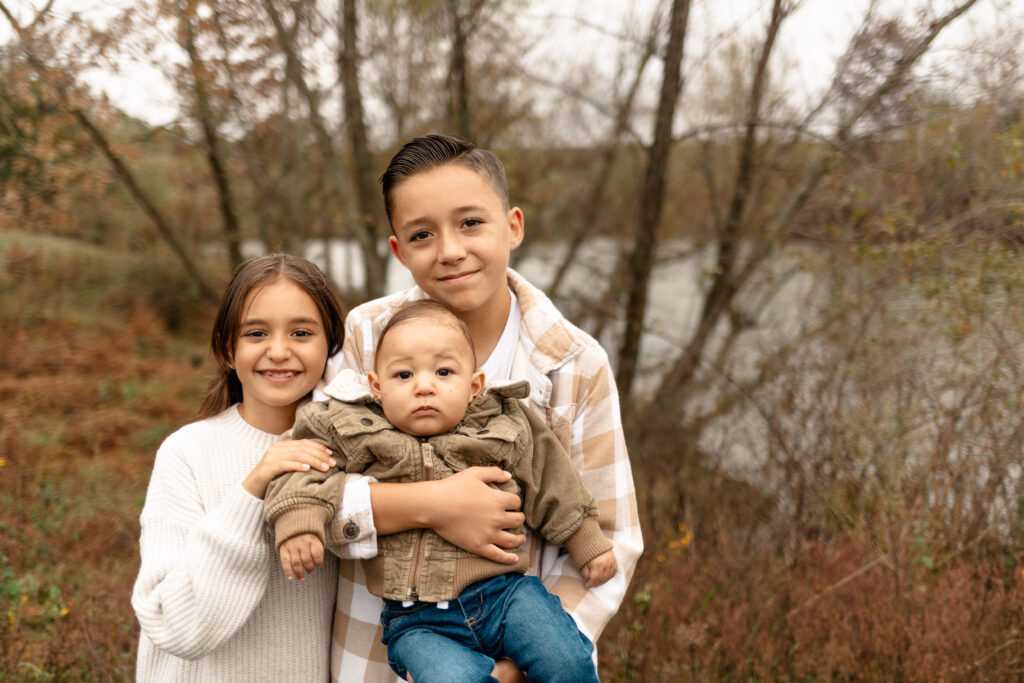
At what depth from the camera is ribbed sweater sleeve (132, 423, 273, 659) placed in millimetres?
1743

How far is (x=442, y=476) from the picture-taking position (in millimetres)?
1912

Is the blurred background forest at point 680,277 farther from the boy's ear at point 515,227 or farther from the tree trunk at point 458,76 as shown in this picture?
the boy's ear at point 515,227

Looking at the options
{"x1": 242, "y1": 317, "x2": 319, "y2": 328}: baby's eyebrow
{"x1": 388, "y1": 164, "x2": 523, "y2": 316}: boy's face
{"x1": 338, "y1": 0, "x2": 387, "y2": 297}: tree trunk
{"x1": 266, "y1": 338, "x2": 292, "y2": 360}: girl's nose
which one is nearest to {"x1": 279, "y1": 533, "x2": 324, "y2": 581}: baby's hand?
{"x1": 266, "y1": 338, "x2": 292, "y2": 360}: girl's nose

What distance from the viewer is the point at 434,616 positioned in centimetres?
184

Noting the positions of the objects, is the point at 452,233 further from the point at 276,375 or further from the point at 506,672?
the point at 506,672

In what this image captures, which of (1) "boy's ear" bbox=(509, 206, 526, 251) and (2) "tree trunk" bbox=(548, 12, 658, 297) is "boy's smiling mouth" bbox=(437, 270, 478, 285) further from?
(2) "tree trunk" bbox=(548, 12, 658, 297)

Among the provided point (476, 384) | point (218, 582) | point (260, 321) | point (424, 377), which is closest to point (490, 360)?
point (476, 384)

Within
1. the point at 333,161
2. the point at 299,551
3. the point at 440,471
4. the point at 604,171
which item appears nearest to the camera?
the point at 299,551

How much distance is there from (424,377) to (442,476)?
0.82ft

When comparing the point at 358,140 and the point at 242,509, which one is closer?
the point at 242,509

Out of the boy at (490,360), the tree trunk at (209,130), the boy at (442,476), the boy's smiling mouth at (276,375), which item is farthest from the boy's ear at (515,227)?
the tree trunk at (209,130)

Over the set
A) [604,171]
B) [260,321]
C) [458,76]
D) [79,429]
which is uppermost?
[458,76]

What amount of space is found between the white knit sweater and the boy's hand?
0.44m

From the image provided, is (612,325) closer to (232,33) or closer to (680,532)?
(680,532)
